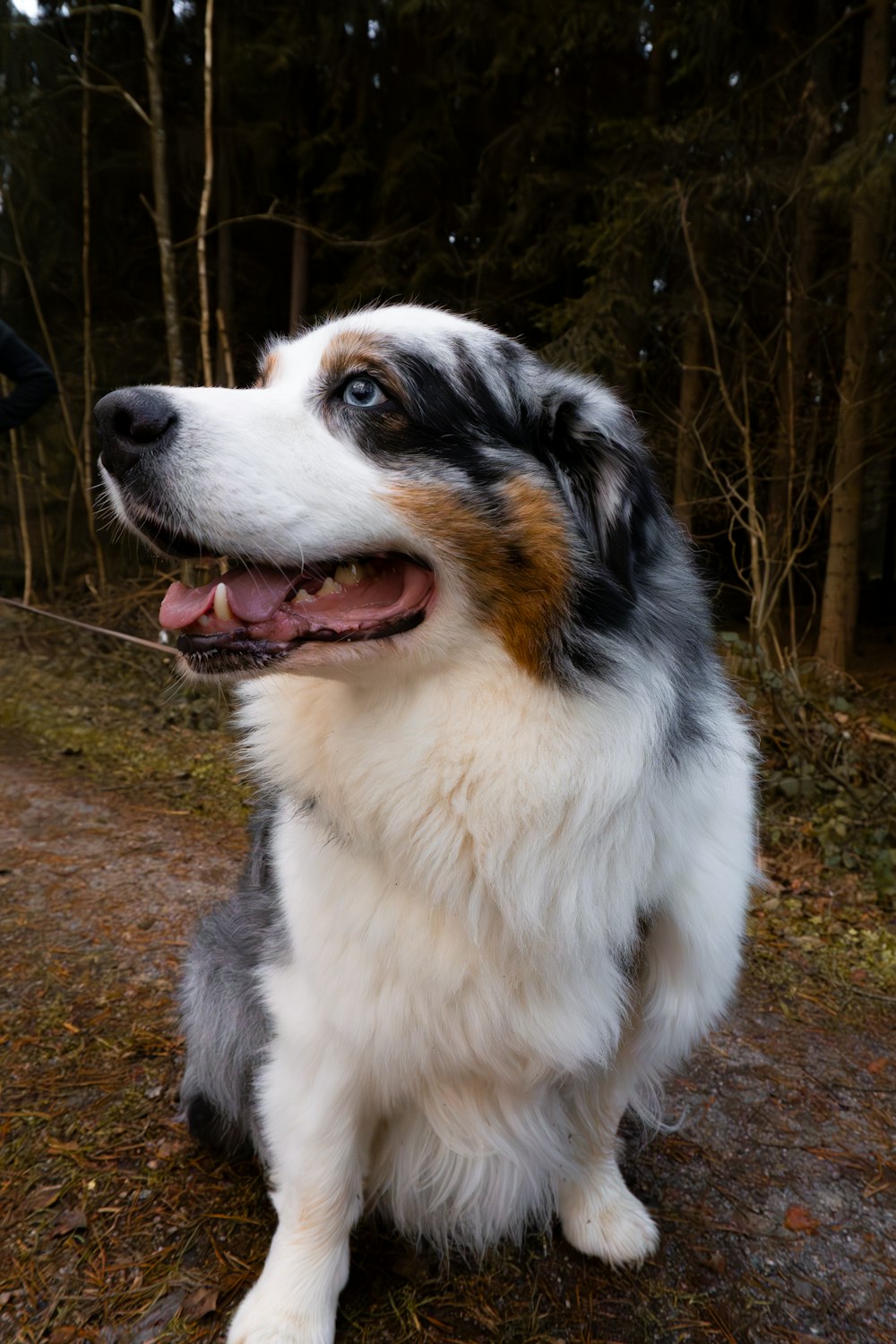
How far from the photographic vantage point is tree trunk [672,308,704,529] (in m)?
6.39

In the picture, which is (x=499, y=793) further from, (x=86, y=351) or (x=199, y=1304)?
(x=86, y=351)

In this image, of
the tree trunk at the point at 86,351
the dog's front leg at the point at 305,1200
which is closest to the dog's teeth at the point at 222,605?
the dog's front leg at the point at 305,1200

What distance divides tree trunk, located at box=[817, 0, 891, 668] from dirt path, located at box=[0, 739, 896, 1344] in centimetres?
497

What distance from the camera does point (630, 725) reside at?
1486 millimetres

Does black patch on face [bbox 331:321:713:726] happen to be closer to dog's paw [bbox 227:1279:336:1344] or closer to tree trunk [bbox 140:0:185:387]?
dog's paw [bbox 227:1279:336:1344]

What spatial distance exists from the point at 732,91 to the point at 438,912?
7686 millimetres

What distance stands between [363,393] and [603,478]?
526 mm

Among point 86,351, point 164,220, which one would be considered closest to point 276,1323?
point 164,220

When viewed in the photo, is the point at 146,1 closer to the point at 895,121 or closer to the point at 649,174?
the point at 649,174

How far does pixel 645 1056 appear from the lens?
1.80 metres

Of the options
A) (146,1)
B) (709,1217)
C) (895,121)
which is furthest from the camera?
(146,1)

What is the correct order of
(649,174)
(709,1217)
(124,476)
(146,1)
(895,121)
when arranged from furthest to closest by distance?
(649,174) < (146,1) < (895,121) < (709,1217) < (124,476)

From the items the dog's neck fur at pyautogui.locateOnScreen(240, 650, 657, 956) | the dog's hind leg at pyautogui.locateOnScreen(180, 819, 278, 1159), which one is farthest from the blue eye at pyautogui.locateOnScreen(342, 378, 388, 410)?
the dog's hind leg at pyautogui.locateOnScreen(180, 819, 278, 1159)

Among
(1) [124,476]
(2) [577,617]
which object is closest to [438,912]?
(2) [577,617]
